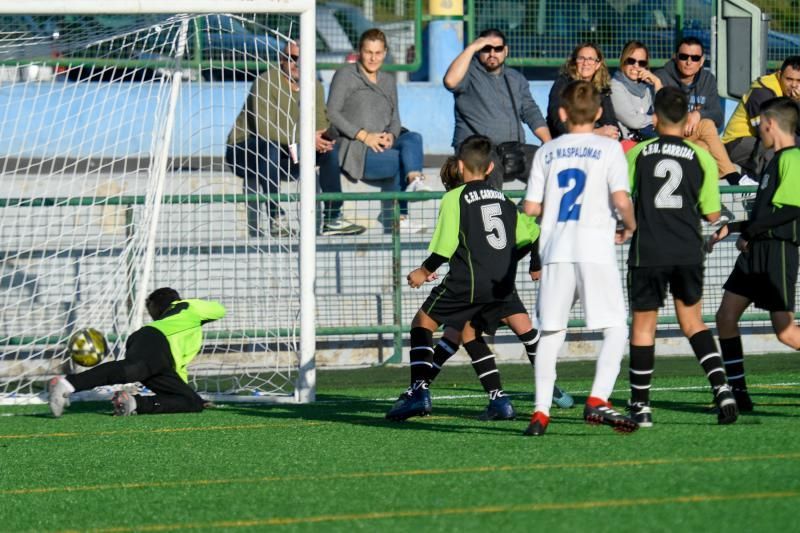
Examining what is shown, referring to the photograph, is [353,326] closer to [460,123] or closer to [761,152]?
[460,123]

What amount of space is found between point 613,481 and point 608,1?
10189mm

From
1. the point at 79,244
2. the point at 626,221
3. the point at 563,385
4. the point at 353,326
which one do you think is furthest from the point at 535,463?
the point at 79,244

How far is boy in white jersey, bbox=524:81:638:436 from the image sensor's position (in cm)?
632

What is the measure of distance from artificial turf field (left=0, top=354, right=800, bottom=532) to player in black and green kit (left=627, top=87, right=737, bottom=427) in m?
0.42

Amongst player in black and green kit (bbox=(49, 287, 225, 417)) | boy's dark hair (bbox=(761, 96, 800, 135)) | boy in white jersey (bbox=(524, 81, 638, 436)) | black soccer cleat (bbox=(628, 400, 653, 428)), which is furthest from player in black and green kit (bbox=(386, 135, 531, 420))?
player in black and green kit (bbox=(49, 287, 225, 417))

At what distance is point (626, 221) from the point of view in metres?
6.33

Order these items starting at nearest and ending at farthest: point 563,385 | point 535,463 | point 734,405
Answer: point 535,463 < point 734,405 < point 563,385

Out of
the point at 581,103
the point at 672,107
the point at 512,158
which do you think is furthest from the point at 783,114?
the point at 512,158

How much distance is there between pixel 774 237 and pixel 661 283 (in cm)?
91

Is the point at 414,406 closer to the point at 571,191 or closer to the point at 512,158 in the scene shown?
the point at 571,191

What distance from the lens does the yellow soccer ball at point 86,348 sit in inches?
379

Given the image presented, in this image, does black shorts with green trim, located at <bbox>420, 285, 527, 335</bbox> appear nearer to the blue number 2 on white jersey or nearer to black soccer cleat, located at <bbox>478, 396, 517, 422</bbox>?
black soccer cleat, located at <bbox>478, 396, 517, 422</bbox>

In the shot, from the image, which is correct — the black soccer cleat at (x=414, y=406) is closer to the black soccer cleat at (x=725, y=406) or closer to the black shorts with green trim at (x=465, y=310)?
the black shorts with green trim at (x=465, y=310)

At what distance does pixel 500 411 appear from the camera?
758cm
